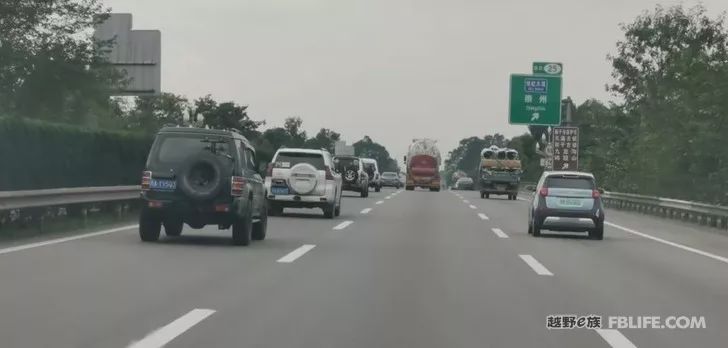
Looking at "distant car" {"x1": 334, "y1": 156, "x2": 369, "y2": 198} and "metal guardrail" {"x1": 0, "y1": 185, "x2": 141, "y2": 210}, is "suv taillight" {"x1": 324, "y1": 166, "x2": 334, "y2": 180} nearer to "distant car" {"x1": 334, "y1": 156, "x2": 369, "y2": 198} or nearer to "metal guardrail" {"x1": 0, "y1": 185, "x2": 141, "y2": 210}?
"metal guardrail" {"x1": 0, "y1": 185, "x2": 141, "y2": 210}

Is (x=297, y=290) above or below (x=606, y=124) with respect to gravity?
below

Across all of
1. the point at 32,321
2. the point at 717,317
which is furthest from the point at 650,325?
the point at 32,321

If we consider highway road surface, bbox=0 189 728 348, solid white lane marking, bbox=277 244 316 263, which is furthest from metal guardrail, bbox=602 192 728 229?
solid white lane marking, bbox=277 244 316 263

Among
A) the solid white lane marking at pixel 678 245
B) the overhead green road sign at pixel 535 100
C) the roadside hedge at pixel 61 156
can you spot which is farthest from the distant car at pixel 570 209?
the overhead green road sign at pixel 535 100

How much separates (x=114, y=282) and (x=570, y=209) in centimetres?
1162

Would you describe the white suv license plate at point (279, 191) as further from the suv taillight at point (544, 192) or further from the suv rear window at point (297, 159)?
the suv taillight at point (544, 192)

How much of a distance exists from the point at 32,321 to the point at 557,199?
45.2 feet

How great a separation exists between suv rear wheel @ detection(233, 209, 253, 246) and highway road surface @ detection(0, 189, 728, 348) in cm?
17

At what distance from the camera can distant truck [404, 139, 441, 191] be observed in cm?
6581

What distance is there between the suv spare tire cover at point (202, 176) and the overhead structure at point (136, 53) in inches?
1117

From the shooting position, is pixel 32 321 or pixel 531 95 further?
pixel 531 95

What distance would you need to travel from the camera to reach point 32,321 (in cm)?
790

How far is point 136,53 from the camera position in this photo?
43.4m

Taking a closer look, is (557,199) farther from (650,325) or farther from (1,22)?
(1,22)
